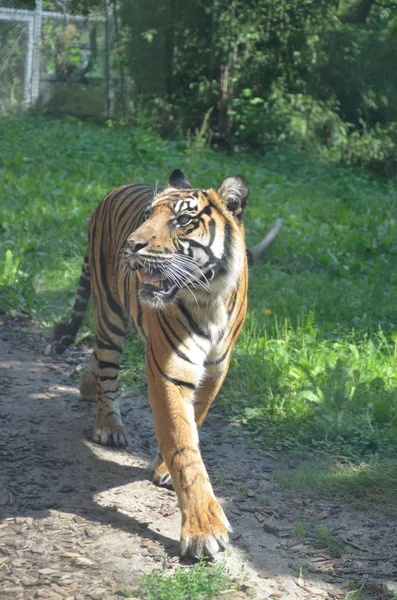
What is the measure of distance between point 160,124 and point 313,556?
13.0 m

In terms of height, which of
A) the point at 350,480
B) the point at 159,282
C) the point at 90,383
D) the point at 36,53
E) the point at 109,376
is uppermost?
the point at 159,282

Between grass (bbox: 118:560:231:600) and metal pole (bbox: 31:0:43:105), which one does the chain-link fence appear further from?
grass (bbox: 118:560:231:600)

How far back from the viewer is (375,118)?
15258 millimetres

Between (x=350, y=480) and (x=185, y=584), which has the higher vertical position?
(x=185, y=584)

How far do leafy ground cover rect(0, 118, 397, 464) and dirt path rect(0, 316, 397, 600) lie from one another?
48cm

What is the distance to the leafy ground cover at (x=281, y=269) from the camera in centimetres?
501

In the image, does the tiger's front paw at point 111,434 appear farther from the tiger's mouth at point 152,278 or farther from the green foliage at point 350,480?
the tiger's mouth at point 152,278

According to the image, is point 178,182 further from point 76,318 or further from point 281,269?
point 281,269

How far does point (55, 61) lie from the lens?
16.3 meters

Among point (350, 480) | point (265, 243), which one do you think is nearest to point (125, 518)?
point (350, 480)

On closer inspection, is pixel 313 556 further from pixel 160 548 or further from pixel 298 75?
pixel 298 75

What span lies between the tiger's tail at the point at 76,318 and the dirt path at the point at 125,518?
406 mm

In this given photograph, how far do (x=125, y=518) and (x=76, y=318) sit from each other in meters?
1.80

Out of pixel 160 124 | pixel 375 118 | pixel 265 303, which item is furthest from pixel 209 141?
pixel 265 303
